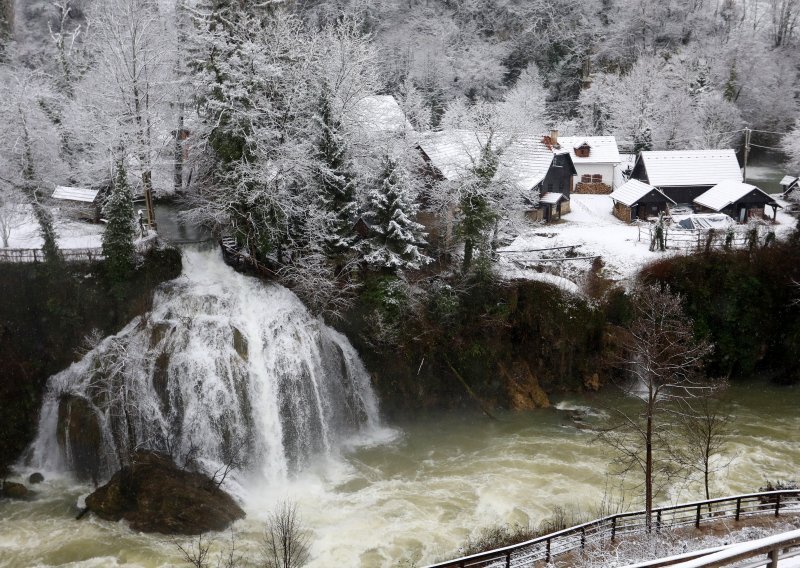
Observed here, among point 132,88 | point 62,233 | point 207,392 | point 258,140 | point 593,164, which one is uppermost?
point 132,88

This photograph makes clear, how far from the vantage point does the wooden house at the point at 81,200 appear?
33750mm

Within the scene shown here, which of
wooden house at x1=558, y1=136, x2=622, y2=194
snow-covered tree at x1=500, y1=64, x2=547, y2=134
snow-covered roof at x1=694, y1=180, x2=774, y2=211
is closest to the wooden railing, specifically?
snow-covered tree at x1=500, y1=64, x2=547, y2=134

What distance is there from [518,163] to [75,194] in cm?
2389

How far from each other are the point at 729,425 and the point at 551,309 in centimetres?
957

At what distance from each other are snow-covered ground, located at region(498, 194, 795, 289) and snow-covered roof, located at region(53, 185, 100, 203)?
21970mm

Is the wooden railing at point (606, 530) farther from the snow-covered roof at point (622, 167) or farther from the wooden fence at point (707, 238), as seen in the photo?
the snow-covered roof at point (622, 167)

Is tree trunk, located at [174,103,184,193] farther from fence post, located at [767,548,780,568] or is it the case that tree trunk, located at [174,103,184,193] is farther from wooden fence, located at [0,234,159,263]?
fence post, located at [767,548,780,568]

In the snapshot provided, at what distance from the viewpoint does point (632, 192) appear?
43812 millimetres

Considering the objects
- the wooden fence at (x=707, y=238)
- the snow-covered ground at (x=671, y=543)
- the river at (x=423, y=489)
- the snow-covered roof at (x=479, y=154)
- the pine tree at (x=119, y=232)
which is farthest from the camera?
the wooden fence at (x=707, y=238)

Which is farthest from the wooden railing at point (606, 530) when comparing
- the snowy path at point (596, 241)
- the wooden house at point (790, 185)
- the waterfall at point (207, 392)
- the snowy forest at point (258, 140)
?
the wooden house at point (790, 185)

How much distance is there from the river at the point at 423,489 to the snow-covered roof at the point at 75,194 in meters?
14.7

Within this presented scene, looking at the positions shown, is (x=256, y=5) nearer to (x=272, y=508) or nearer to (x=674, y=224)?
(x=272, y=508)

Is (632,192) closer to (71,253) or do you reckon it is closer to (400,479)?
(400,479)

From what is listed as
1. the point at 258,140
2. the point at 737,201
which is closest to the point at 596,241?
the point at 737,201
